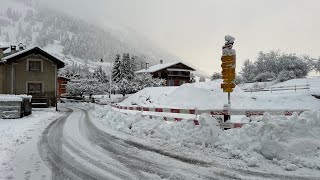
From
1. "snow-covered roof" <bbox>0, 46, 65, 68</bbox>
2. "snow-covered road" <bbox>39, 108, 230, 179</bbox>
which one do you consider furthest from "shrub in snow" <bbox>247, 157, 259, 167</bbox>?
"snow-covered roof" <bbox>0, 46, 65, 68</bbox>

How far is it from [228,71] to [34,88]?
29.6 m

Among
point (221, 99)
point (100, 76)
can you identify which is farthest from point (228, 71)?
point (100, 76)

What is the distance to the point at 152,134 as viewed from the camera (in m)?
12.2

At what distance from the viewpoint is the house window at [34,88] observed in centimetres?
3706

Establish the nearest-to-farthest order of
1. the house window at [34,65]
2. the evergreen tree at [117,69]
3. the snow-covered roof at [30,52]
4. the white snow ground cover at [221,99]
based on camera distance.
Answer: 1. the white snow ground cover at [221,99]
2. the snow-covered roof at [30,52]
3. the house window at [34,65]
4. the evergreen tree at [117,69]

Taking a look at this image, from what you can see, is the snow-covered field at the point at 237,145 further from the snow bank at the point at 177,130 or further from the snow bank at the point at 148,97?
the snow bank at the point at 148,97

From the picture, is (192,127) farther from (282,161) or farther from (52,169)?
(52,169)

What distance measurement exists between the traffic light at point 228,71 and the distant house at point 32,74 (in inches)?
1107

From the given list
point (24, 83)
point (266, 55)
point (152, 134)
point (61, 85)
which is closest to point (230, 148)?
point (152, 134)

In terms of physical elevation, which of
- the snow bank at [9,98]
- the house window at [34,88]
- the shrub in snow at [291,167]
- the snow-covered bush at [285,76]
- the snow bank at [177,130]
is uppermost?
the snow-covered bush at [285,76]

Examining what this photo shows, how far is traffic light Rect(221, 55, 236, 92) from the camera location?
13117mm

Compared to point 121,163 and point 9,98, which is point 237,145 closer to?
point 121,163

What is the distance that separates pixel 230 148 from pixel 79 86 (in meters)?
66.5

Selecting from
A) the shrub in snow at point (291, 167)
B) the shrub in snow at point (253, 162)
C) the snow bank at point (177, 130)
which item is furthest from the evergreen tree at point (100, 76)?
the shrub in snow at point (291, 167)
